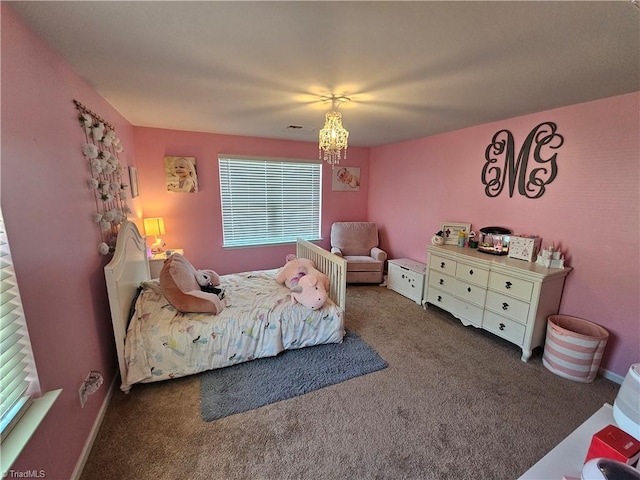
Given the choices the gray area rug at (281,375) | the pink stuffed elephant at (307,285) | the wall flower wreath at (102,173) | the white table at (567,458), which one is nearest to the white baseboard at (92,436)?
the gray area rug at (281,375)

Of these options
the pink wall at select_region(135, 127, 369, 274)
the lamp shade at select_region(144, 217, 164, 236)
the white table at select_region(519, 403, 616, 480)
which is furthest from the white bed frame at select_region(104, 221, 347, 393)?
the white table at select_region(519, 403, 616, 480)

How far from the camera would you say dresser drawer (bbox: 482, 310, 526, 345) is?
7.91 ft

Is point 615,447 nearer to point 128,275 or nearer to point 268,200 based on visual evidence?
point 128,275

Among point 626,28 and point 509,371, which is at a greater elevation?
point 626,28

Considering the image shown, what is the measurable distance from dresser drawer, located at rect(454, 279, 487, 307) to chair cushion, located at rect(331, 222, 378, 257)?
178 cm

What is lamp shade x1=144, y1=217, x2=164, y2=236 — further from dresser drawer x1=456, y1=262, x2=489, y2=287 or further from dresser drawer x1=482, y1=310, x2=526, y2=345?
dresser drawer x1=482, y1=310, x2=526, y2=345

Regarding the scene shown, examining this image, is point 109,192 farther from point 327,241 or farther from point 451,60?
point 327,241

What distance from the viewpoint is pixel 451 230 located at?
11.3 feet

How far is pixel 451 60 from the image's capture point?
1.53m

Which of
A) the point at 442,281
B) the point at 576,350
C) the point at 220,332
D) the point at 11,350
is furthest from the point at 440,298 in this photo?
the point at 11,350

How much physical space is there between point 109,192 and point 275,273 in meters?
1.75

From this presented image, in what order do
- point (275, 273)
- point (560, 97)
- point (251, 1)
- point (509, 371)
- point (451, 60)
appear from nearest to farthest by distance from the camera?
point (251, 1), point (451, 60), point (560, 97), point (509, 371), point (275, 273)

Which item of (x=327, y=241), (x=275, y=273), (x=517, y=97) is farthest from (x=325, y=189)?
(x=517, y=97)

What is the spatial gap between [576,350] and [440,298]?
1229 millimetres
